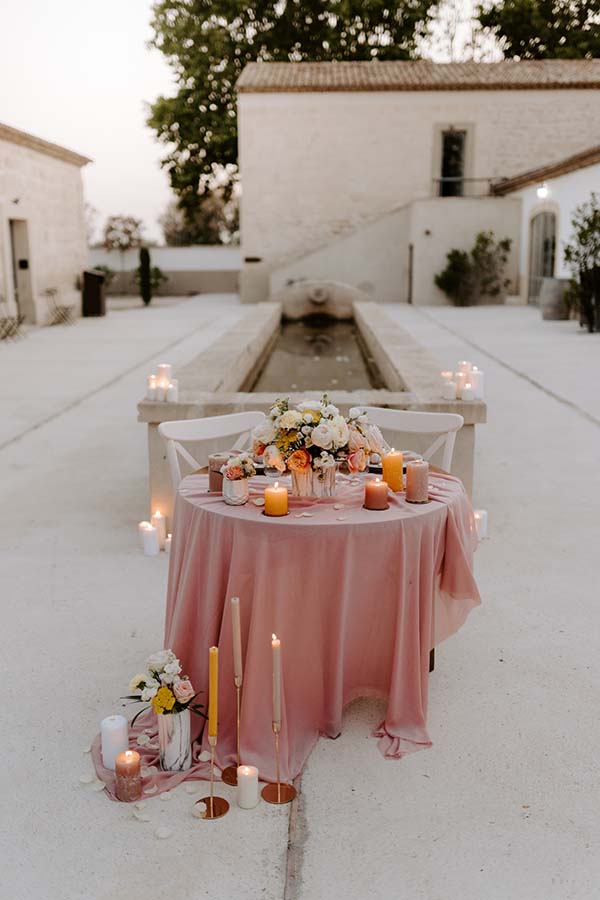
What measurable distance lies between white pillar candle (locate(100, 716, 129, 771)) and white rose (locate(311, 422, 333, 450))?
110cm

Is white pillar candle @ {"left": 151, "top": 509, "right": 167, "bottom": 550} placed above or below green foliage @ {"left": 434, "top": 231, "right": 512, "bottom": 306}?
below

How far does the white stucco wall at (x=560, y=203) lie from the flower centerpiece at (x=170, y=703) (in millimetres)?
15611

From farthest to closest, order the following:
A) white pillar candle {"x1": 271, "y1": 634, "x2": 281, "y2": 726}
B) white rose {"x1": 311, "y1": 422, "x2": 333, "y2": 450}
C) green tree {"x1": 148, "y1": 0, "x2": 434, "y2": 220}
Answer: green tree {"x1": 148, "y1": 0, "x2": 434, "y2": 220}
white rose {"x1": 311, "y1": 422, "x2": 333, "y2": 450}
white pillar candle {"x1": 271, "y1": 634, "x2": 281, "y2": 726}

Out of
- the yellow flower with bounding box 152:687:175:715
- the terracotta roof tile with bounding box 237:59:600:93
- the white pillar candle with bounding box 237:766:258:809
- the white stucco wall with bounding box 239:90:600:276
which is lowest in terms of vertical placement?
the white pillar candle with bounding box 237:766:258:809

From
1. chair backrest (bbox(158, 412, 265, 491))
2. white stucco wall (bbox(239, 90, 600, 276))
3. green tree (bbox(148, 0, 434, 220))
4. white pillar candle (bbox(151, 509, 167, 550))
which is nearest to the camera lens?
chair backrest (bbox(158, 412, 265, 491))

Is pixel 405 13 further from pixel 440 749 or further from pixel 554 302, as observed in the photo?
pixel 440 749

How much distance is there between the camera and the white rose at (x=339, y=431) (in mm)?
2947

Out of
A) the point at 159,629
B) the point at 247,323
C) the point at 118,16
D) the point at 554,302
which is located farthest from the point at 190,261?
the point at 159,629

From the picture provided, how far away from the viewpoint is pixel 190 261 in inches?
1182

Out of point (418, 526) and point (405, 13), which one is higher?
point (405, 13)

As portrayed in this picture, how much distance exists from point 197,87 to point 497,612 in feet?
85.1

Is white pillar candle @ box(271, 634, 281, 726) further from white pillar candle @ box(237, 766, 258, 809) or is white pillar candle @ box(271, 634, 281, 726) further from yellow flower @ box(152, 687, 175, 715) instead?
yellow flower @ box(152, 687, 175, 715)

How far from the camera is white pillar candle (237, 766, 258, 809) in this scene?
251 cm

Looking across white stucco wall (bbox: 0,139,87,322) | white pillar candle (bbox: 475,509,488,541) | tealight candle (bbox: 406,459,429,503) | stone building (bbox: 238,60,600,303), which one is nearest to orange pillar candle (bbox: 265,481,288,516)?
tealight candle (bbox: 406,459,429,503)
